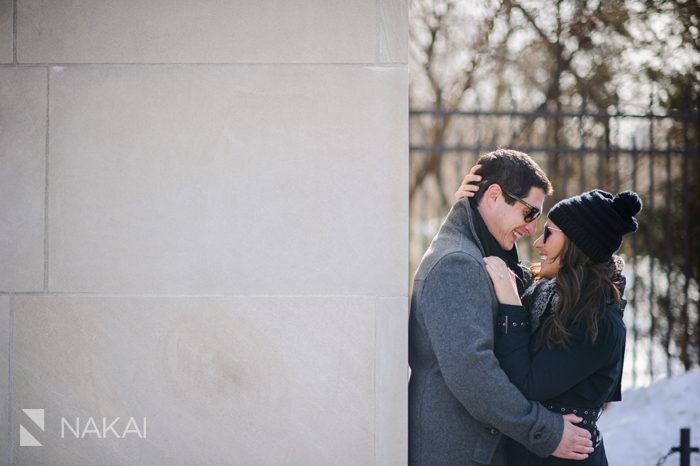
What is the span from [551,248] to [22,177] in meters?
1.89

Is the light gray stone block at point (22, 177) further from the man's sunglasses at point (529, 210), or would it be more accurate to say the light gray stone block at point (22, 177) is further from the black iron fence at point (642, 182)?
the black iron fence at point (642, 182)

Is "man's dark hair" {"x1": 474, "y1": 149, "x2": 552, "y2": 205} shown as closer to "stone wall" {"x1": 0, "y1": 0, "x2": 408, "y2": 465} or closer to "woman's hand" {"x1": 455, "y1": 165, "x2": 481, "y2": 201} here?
"woman's hand" {"x1": 455, "y1": 165, "x2": 481, "y2": 201}

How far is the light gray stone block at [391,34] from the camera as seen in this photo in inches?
96.4

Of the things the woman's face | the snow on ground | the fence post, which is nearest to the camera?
the woman's face

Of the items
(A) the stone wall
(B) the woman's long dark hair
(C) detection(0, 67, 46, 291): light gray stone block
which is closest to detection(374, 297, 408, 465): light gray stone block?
(A) the stone wall

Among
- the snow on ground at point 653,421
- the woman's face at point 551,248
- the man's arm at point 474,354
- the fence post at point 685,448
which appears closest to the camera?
the man's arm at point 474,354

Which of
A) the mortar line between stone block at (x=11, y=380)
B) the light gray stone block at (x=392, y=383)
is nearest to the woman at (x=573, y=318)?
the light gray stone block at (x=392, y=383)

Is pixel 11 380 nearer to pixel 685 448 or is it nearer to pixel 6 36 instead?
pixel 6 36

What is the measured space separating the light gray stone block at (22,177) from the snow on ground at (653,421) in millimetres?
4569

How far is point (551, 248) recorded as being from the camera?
2.69 meters

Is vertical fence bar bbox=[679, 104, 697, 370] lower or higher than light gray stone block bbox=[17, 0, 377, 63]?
lower

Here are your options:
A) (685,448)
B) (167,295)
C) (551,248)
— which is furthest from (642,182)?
(167,295)

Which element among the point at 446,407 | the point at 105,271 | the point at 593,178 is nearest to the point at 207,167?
the point at 105,271

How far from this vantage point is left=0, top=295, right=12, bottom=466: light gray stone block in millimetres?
2453
